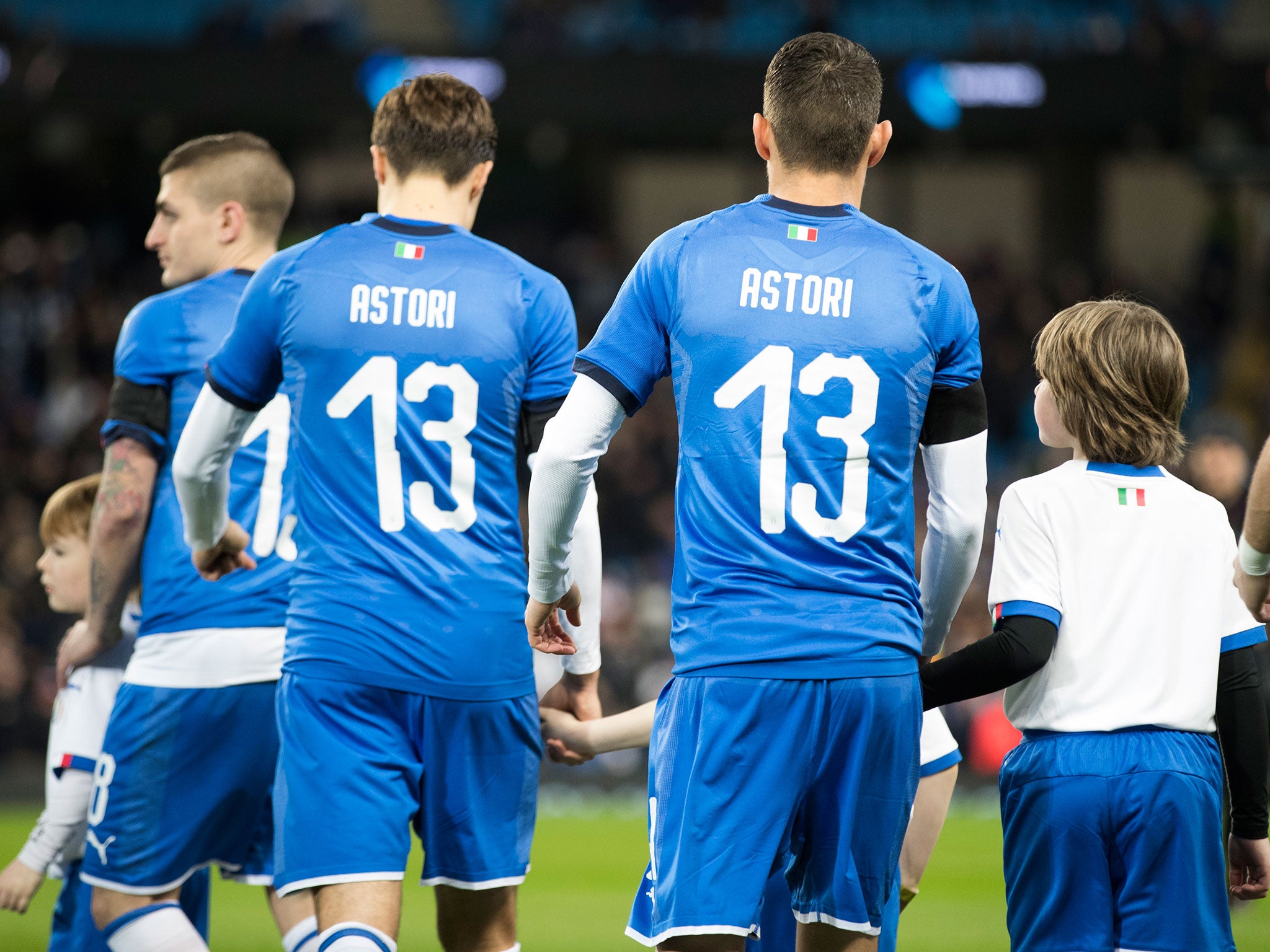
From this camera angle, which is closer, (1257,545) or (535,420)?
(535,420)

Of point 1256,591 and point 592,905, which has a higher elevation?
point 1256,591

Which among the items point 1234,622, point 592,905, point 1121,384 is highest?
point 1121,384

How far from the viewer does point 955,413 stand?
2.99m

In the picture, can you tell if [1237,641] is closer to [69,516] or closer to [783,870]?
[783,870]

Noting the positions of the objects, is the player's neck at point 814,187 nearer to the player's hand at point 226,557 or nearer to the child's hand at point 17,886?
the player's hand at point 226,557

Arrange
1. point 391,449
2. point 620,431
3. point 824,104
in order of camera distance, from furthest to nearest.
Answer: point 620,431 → point 391,449 → point 824,104

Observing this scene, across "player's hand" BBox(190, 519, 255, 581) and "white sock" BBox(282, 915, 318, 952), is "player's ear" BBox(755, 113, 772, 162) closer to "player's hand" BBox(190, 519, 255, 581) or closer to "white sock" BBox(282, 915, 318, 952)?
"player's hand" BBox(190, 519, 255, 581)

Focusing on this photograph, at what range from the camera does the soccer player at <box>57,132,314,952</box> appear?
3779 mm

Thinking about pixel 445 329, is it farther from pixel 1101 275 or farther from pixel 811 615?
pixel 1101 275

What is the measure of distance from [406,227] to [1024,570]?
61.2 inches

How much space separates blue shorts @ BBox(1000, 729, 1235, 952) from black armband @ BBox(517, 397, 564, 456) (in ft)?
4.32

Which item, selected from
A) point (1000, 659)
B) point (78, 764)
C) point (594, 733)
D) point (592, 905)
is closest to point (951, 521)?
point (1000, 659)

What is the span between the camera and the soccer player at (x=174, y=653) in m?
3.78

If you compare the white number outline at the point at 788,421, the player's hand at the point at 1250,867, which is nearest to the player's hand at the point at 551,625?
the white number outline at the point at 788,421
